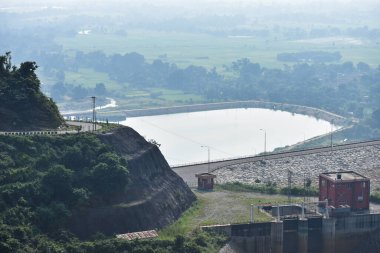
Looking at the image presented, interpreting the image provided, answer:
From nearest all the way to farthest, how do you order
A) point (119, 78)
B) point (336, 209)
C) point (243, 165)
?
point (336, 209), point (243, 165), point (119, 78)

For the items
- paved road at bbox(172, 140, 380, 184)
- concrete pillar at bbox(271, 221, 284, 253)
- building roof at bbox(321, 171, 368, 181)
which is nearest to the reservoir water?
paved road at bbox(172, 140, 380, 184)

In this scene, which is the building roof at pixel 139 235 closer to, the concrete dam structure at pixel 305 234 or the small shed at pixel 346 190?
the concrete dam structure at pixel 305 234

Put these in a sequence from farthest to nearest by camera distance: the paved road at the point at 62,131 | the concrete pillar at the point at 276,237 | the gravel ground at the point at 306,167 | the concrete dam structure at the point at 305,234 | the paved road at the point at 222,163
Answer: the gravel ground at the point at 306,167
the paved road at the point at 222,163
the concrete pillar at the point at 276,237
the paved road at the point at 62,131
the concrete dam structure at the point at 305,234

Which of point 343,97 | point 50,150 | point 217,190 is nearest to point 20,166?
point 50,150

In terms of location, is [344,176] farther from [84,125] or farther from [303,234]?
[84,125]

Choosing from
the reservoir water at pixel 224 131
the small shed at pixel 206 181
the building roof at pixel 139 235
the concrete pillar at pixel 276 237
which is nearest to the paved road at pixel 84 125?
the small shed at pixel 206 181

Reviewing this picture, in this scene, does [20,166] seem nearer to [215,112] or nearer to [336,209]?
[336,209]
